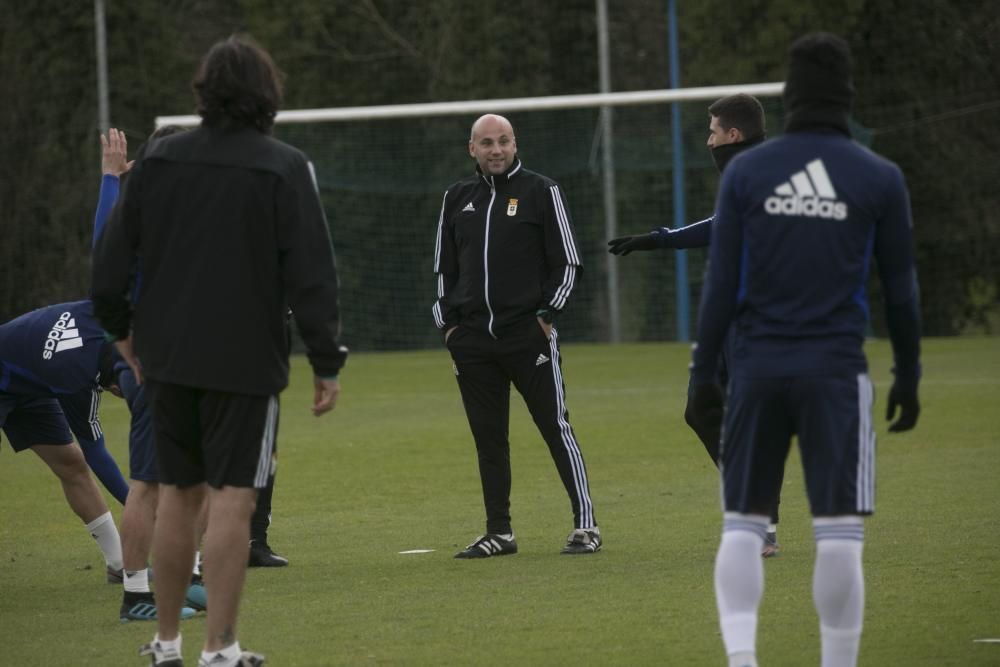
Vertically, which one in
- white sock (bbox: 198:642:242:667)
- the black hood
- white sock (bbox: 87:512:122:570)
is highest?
the black hood

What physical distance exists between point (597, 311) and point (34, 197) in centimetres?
1012

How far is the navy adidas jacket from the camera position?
4.72 metres

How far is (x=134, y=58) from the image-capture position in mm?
30781

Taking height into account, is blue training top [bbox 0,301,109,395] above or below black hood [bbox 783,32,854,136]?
below

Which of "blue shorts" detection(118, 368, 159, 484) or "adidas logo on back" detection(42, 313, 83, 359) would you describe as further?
"adidas logo on back" detection(42, 313, 83, 359)

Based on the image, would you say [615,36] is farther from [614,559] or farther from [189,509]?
[189,509]

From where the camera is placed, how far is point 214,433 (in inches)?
203

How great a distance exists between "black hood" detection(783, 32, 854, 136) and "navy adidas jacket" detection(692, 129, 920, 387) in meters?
0.04

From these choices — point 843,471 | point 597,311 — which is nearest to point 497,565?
point 843,471

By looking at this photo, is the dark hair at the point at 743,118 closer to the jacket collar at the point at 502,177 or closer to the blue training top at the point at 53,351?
the jacket collar at the point at 502,177

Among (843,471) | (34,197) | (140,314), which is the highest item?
(140,314)

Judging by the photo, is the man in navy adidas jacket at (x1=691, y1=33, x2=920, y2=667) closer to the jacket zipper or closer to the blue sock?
the jacket zipper

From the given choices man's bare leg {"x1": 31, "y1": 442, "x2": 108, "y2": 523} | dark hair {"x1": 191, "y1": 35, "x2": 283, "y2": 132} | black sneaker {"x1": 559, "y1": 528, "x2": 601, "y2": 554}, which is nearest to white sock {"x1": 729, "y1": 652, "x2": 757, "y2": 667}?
dark hair {"x1": 191, "y1": 35, "x2": 283, "y2": 132}

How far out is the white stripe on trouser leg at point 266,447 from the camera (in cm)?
518
